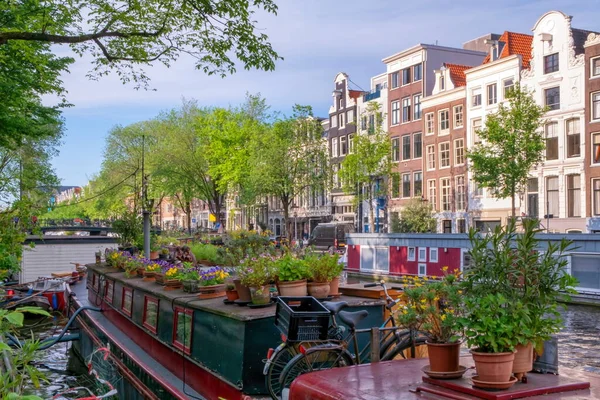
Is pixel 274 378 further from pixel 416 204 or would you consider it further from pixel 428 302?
pixel 416 204

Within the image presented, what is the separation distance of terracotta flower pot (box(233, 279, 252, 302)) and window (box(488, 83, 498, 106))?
95.4 ft

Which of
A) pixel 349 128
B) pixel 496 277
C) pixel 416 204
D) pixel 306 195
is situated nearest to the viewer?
pixel 496 277

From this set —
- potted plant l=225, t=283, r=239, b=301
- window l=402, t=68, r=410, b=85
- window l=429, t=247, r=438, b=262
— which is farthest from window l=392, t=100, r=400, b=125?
potted plant l=225, t=283, r=239, b=301

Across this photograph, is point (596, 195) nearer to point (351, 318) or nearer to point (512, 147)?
point (512, 147)

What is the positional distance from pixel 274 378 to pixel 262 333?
608 millimetres

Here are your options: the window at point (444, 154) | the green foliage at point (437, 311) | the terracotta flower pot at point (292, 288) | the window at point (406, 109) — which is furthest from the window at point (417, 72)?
the green foliage at point (437, 311)

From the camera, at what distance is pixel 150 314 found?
9203 mm

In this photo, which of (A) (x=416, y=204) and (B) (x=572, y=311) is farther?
(A) (x=416, y=204)

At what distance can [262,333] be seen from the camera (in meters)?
6.19

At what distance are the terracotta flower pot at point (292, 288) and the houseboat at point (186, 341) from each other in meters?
0.21

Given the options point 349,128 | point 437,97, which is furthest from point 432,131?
point 349,128

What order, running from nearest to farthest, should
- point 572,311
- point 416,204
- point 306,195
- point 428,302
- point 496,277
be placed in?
1. point 496,277
2. point 428,302
3. point 572,311
4. point 416,204
5. point 306,195

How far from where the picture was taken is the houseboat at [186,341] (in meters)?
6.21

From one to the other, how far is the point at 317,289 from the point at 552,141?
86.9 feet
